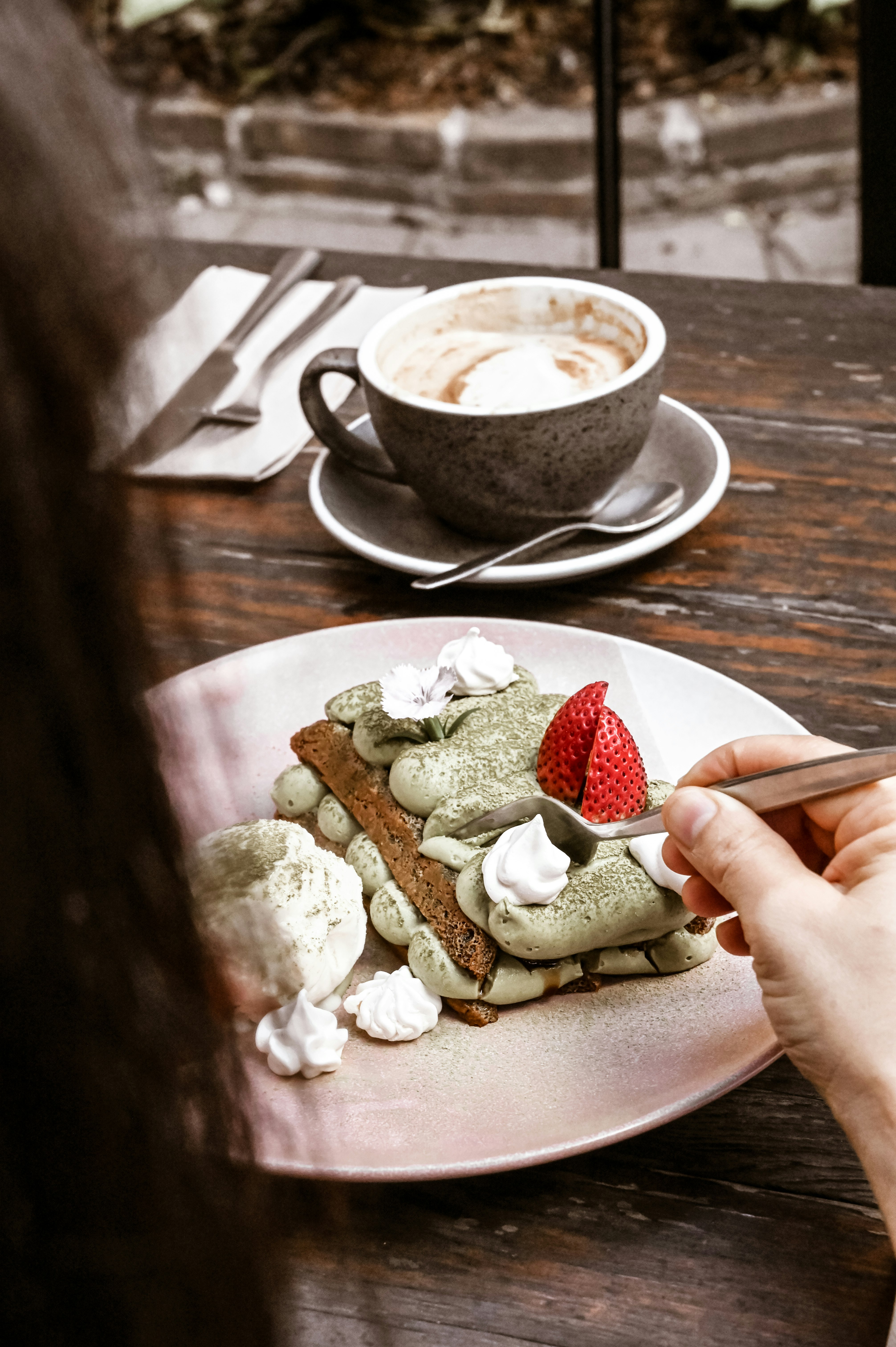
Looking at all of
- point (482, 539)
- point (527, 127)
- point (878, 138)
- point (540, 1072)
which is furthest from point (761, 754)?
point (527, 127)

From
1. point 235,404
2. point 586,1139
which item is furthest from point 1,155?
point 235,404

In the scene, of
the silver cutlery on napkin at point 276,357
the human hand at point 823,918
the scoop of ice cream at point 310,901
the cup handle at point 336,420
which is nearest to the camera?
the human hand at point 823,918

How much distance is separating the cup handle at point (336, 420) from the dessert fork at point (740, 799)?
1.48ft

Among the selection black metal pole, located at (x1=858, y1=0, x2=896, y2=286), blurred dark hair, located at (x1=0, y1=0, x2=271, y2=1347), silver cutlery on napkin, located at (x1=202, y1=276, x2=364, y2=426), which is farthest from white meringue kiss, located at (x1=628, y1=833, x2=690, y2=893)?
black metal pole, located at (x1=858, y1=0, x2=896, y2=286)

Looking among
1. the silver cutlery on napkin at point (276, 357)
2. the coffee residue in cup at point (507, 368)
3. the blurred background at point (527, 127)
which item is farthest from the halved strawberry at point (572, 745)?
the blurred background at point (527, 127)

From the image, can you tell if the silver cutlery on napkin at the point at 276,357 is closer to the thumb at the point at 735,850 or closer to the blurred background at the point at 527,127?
the thumb at the point at 735,850

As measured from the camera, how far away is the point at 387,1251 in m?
0.62

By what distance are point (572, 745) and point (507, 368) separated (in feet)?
1.59

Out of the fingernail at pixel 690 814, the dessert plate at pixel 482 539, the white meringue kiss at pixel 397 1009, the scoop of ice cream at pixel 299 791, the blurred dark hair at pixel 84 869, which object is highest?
the blurred dark hair at pixel 84 869

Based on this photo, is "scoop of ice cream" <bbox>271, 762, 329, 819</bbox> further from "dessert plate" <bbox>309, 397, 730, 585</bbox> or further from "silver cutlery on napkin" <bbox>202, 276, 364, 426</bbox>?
"silver cutlery on napkin" <bbox>202, 276, 364, 426</bbox>

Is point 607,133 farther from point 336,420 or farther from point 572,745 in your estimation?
point 572,745

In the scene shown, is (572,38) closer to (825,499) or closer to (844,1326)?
(825,499)

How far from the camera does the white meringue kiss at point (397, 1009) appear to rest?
2.28 ft

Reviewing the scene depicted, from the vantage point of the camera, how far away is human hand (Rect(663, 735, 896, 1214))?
0.57 meters
